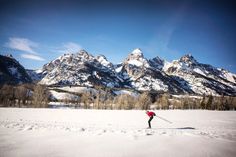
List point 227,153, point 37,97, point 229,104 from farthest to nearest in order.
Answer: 1. point 229,104
2. point 37,97
3. point 227,153

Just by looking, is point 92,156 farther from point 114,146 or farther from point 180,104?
point 180,104

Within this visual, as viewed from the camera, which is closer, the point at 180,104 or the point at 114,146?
the point at 114,146

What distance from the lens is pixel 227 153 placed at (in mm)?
12039

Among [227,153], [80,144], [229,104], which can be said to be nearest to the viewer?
[227,153]

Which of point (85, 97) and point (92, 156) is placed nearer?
point (92, 156)

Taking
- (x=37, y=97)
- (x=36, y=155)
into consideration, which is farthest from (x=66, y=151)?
(x=37, y=97)

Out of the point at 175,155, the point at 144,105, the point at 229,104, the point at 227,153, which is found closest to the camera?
the point at 175,155

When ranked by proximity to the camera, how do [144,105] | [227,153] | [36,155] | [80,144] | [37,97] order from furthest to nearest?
[144,105] → [37,97] → [80,144] → [227,153] → [36,155]

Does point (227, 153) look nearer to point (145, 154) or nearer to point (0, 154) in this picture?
point (145, 154)

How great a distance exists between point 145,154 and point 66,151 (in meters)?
5.01

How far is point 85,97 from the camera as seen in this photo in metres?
135

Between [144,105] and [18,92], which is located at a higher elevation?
[18,92]

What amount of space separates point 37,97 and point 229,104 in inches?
5732

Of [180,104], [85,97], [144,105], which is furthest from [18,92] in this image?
[180,104]
